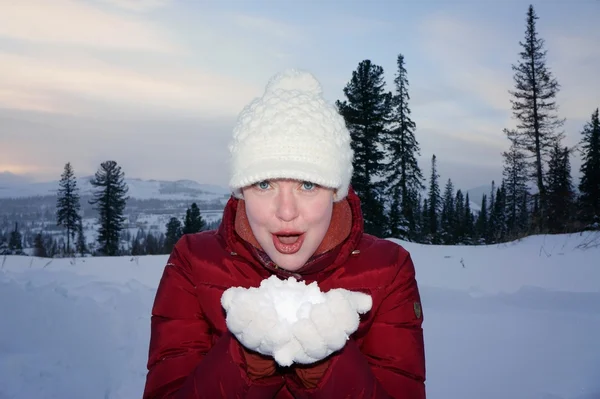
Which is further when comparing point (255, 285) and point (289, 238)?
point (255, 285)

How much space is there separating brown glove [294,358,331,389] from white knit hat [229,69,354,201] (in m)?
0.73

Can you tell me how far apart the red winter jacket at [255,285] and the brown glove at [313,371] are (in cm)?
13

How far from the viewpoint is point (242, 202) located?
84.1 inches

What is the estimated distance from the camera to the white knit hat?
5.74ft

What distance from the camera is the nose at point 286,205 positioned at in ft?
5.57

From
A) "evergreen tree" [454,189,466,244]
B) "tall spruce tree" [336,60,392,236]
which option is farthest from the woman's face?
"evergreen tree" [454,189,466,244]

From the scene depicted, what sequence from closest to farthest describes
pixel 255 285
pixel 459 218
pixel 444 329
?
pixel 255 285 → pixel 444 329 → pixel 459 218

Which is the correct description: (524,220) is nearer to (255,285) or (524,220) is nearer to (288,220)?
(255,285)

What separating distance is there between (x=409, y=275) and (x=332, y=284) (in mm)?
432

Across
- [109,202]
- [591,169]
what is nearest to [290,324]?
[591,169]

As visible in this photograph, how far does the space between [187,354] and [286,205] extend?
89 cm

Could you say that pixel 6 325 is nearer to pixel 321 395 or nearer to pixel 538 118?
pixel 321 395

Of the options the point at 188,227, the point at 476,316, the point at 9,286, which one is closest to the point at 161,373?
the point at 476,316

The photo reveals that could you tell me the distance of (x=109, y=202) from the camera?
51594mm
